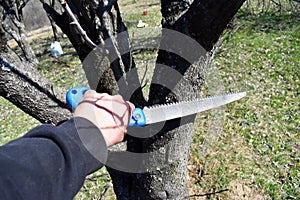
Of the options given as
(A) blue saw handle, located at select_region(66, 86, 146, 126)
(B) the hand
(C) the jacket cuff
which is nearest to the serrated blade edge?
(A) blue saw handle, located at select_region(66, 86, 146, 126)

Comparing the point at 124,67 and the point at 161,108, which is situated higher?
the point at 124,67

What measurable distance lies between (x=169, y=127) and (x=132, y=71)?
509 mm

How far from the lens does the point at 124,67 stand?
2.09 m

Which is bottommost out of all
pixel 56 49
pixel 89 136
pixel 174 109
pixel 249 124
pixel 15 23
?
pixel 249 124

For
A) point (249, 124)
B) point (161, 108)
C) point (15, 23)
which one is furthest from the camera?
point (15, 23)

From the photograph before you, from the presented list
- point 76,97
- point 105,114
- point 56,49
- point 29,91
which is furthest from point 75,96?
point 56,49

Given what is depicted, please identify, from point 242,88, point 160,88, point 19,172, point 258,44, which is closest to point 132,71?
point 160,88

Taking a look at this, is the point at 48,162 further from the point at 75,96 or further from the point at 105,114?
the point at 75,96

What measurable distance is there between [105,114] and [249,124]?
151 inches

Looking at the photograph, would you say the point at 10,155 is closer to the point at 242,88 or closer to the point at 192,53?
the point at 192,53

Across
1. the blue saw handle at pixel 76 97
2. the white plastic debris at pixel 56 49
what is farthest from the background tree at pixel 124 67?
the white plastic debris at pixel 56 49

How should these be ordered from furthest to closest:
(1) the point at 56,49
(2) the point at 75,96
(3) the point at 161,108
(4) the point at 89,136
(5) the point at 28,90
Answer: (1) the point at 56,49 < (5) the point at 28,90 < (3) the point at 161,108 < (2) the point at 75,96 < (4) the point at 89,136

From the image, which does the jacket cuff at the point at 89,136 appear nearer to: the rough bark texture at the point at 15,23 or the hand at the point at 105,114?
the hand at the point at 105,114

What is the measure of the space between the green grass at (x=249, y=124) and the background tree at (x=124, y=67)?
1.76 metres
